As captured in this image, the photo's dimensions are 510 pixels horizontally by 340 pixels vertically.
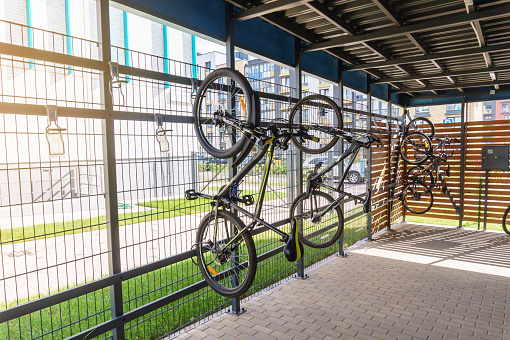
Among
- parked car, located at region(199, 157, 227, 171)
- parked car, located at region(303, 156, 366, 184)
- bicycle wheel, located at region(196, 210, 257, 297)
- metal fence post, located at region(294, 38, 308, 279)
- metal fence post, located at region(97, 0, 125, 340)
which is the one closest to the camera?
metal fence post, located at region(97, 0, 125, 340)

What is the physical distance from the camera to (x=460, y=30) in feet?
13.6

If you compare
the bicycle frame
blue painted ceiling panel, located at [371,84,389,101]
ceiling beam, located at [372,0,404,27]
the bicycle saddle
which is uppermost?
ceiling beam, located at [372,0,404,27]

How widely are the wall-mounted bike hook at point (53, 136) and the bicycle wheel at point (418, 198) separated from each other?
6.60 metres

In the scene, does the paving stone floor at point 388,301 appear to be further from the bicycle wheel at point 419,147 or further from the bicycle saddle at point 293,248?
the bicycle wheel at point 419,147

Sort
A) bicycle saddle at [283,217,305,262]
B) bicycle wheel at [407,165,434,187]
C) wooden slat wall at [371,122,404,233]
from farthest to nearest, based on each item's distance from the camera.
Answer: bicycle wheel at [407,165,434,187] → wooden slat wall at [371,122,404,233] → bicycle saddle at [283,217,305,262]

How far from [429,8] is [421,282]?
10.8 ft

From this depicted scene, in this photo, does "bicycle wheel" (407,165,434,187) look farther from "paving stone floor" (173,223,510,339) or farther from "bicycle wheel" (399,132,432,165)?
"paving stone floor" (173,223,510,339)

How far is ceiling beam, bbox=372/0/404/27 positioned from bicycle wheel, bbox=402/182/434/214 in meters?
4.18

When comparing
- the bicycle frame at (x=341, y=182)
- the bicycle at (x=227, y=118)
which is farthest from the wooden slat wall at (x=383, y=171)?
the bicycle at (x=227, y=118)

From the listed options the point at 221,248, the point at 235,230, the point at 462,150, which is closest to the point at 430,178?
the point at 462,150

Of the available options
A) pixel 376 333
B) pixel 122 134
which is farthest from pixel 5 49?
pixel 376 333

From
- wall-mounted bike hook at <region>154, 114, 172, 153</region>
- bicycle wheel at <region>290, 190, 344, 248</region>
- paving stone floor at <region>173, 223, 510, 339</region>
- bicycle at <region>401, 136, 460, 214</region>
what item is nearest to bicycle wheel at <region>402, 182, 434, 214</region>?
bicycle at <region>401, 136, 460, 214</region>

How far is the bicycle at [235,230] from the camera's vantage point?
8.50 feet

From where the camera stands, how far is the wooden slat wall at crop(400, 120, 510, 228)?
24.0ft
